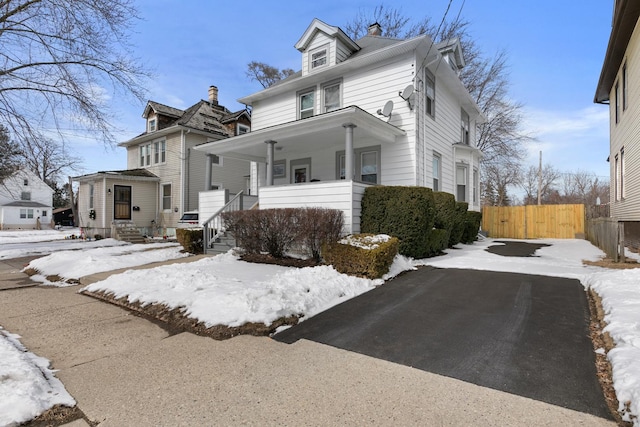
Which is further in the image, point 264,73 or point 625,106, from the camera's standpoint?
point 264,73

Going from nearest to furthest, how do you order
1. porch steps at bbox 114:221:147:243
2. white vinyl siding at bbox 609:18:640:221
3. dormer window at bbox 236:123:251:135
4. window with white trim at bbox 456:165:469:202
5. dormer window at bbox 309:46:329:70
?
white vinyl siding at bbox 609:18:640:221, dormer window at bbox 309:46:329:70, window with white trim at bbox 456:165:469:202, porch steps at bbox 114:221:147:243, dormer window at bbox 236:123:251:135

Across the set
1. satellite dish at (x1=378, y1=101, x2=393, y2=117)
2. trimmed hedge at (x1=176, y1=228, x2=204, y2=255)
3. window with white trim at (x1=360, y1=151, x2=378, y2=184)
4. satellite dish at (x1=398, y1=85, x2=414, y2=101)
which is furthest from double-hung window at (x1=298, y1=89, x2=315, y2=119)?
trimmed hedge at (x1=176, y1=228, x2=204, y2=255)

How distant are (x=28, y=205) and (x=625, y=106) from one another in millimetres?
49497

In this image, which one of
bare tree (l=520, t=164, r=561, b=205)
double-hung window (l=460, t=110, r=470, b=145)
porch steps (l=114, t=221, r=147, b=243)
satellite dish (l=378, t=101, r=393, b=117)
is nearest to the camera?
satellite dish (l=378, t=101, r=393, b=117)

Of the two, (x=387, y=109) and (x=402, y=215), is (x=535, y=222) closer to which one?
(x=387, y=109)

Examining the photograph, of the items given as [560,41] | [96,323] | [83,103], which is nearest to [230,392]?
[96,323]

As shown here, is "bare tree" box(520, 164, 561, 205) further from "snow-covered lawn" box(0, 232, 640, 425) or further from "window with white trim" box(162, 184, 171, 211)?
"window with white trim" box(162, 184, 171, 211)

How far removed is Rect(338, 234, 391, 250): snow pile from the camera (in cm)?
644

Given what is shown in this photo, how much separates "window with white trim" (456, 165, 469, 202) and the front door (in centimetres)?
1882

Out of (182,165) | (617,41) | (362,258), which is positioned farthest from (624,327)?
(182,165)

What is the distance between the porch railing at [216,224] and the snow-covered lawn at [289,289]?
246 centimetres

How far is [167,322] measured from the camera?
4.23 m

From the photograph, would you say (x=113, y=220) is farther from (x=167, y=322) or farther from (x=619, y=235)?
(x=619, y=235)

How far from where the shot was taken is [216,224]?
36.2 ft
